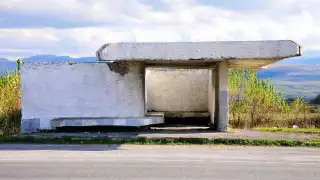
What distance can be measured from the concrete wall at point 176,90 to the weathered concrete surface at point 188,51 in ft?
23.6

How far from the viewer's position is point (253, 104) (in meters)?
22.5

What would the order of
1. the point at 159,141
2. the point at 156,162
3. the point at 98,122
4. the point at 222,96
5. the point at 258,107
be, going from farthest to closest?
1. the point at 258,107
2. the point at 222,96
3. the point at 98,122
4. the point at 159,141
5. the point at 156,162

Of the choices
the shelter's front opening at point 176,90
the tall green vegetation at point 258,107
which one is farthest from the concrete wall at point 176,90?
the tall green vegetation at point 258,107

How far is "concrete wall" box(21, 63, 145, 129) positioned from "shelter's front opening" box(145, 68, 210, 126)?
5744mm

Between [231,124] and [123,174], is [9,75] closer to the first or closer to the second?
[231,124]

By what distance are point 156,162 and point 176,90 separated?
12.1 meters

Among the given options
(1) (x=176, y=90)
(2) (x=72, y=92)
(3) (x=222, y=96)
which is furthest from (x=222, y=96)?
(1) (x=176, y=90)

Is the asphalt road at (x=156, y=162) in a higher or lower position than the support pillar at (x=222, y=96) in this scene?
lower

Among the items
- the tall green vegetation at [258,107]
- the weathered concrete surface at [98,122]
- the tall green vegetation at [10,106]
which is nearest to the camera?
the weathered concrete surface at [98,122]

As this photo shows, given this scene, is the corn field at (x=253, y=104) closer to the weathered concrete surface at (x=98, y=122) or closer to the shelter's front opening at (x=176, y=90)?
the shelter's front opening at (x=176, y=90)

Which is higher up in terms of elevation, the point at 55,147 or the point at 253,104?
the point at 253,104

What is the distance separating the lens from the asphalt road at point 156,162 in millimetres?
9125

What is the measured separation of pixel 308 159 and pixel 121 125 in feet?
22.2

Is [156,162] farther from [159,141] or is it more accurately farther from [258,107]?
[258,107]
